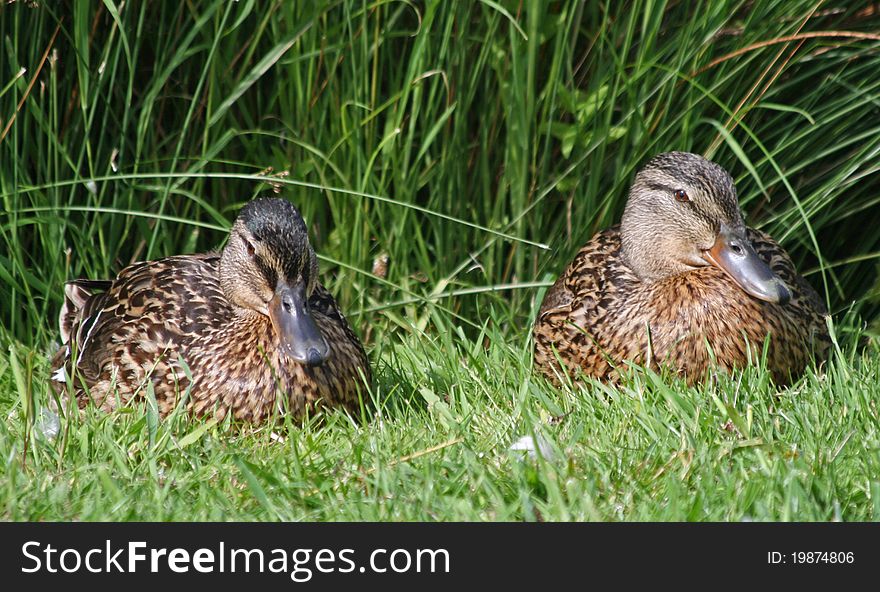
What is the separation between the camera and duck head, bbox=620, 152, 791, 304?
483cm

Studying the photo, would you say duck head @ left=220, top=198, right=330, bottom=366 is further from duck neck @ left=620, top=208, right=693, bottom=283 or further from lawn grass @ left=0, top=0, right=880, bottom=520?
duck neck @ left=620, top=208, right=693, bottom=283

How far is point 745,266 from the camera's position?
482cm

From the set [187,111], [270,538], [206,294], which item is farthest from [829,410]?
[187,111]

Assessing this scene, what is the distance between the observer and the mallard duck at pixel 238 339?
14.7 feet

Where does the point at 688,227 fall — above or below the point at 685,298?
above

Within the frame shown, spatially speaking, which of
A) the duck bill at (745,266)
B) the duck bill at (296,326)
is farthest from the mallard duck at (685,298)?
the duck bill at (296,326)

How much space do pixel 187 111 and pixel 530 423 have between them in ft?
8.40

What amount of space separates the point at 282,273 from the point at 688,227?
1616mm

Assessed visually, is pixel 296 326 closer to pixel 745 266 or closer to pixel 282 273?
pixel 282 273

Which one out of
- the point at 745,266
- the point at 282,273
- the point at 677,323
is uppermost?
the point at 745,266

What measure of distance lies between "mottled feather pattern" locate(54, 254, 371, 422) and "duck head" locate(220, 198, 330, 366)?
6.4 inches

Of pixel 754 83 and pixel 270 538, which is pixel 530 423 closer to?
pixel 270 538

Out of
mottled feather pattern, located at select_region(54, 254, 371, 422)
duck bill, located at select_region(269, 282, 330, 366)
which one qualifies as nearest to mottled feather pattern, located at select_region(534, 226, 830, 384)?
mottled feather pattern, located at select_region(54, 254, 371, 422)

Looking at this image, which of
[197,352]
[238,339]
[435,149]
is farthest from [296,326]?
[435,149]
